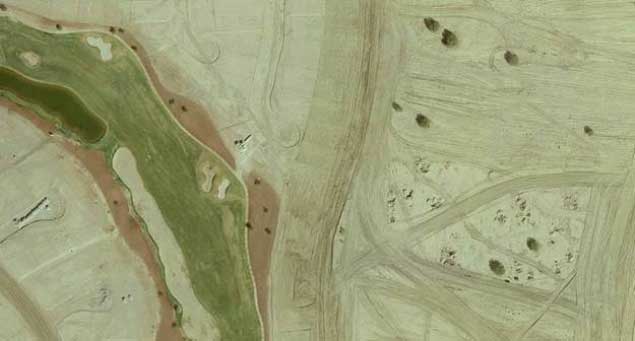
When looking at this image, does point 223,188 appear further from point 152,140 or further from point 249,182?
point 152,140

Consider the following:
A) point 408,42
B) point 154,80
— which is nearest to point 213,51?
point 154,80

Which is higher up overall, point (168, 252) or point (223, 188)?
point (223, 188)

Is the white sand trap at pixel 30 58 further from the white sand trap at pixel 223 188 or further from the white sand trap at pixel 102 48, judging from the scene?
the white sand trap at pixel 223 188

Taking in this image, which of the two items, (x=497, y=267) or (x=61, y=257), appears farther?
(x=61, y=257)

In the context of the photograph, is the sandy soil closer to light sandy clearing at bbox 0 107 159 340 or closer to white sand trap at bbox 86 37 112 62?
light sandy clearing at bbox 0 107 159 340

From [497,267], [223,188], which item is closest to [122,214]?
[223,188]

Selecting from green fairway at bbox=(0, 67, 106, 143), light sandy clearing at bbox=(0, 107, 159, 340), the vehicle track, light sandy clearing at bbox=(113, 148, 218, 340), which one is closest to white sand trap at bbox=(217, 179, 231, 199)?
light sandy clearing at bbox=(113, 148, 218, 340)

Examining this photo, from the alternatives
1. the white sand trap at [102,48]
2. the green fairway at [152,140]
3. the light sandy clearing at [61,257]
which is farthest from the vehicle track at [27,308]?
the white sand trap at [102,48]
